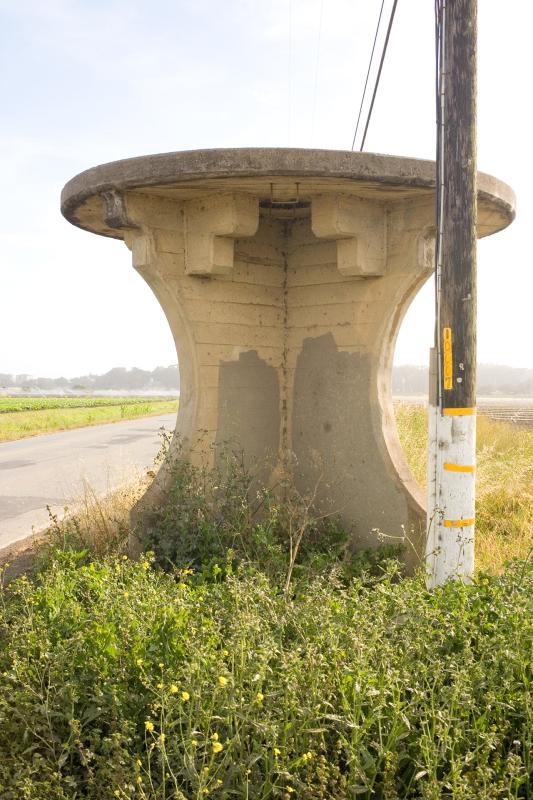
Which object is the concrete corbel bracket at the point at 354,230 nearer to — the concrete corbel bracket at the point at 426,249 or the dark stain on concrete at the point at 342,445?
the concrete corbel bracket at the point at 426,249

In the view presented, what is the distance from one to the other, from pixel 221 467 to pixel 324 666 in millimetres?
3010

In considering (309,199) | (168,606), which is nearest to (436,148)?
(309,199)

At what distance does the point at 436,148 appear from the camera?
455 cm

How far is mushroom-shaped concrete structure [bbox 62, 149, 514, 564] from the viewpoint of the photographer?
546 cm

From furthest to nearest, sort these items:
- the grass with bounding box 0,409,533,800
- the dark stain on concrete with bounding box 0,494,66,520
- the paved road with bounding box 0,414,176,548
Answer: the dark stain on concrete with bounding box 0,494,66,520 < the paved road with bounding box 0,414,176,548 < the grass with bounding box 0,409,533,800

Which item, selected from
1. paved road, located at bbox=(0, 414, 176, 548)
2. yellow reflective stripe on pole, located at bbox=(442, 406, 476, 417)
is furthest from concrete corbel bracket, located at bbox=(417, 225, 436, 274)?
paved road, located at bbox=(0, 414, 176, 548)

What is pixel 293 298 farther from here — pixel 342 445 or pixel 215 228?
pixel 342 445

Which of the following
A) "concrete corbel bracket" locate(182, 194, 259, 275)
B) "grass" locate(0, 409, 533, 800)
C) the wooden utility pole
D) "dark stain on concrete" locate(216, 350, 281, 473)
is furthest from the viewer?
"dark stain on concrete" locate(216, 350, 281, 473)

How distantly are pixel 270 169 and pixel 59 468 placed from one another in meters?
9.42

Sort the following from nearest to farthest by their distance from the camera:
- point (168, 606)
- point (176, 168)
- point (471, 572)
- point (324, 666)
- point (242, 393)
A: point (324, 666) < point (168, 606) < point (471, 572) < point (176, 168) < point (242, 393)

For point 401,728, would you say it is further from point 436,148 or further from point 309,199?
point 309,199

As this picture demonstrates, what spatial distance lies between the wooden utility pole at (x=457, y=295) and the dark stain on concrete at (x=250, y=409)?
1940mm

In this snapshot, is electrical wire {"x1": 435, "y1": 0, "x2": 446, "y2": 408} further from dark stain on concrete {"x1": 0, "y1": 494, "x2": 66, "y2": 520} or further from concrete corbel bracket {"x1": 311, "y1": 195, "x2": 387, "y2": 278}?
dark stain on concrete {"x1": 0, "y1": 494, "x2": 66, "y2": 520}

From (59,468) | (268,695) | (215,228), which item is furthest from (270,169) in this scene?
(59,468)
